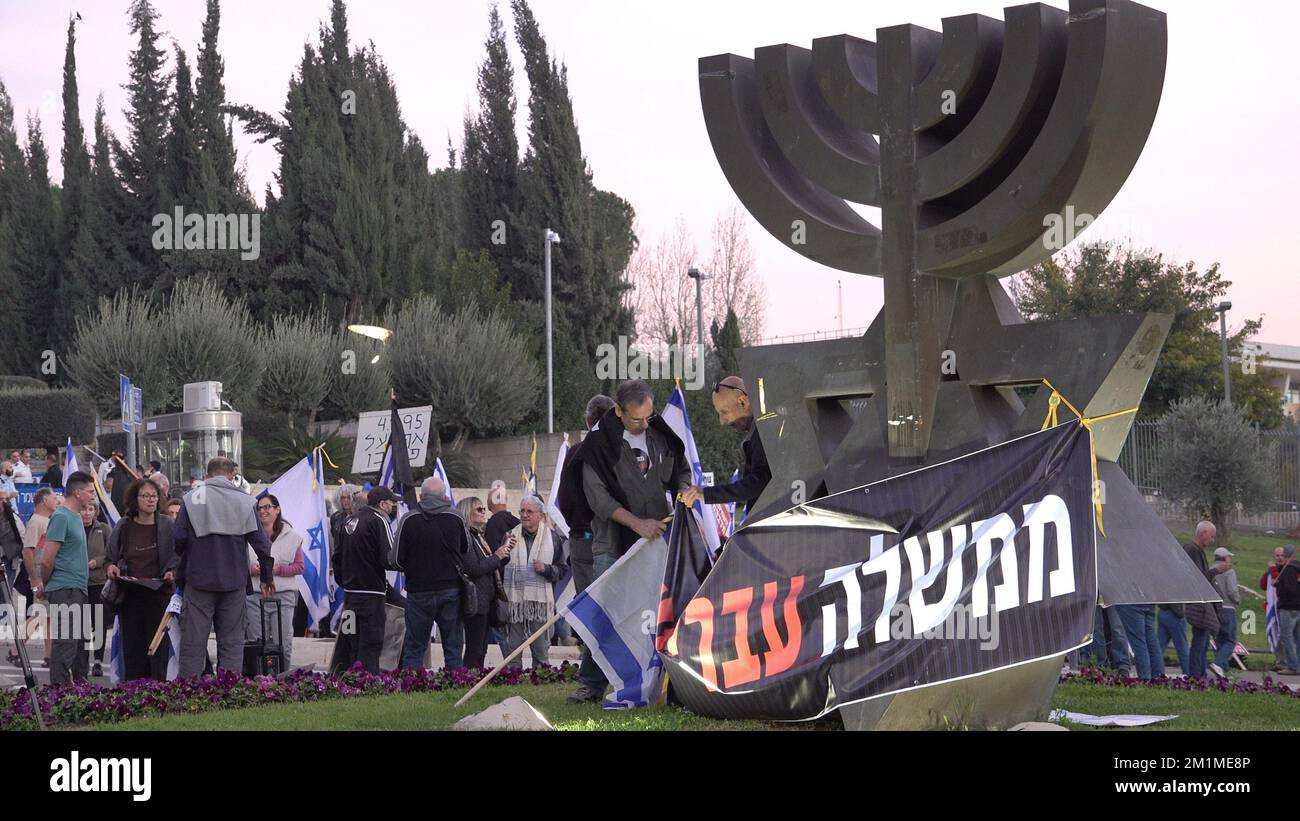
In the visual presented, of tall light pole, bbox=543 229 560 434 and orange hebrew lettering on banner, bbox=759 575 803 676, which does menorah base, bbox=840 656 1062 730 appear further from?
tall light pole, bbox=543 229 560 434

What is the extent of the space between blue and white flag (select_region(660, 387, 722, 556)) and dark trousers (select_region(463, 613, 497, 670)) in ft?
7.04

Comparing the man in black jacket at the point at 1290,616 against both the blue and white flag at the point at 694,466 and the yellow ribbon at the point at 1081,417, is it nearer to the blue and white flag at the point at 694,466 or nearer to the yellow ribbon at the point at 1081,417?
the blue and white flag at the point at 694,466

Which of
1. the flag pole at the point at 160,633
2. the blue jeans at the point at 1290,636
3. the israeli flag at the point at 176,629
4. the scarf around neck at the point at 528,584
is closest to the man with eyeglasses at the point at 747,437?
the israeli flag at the point at 176,629

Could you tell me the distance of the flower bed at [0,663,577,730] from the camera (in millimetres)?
8844

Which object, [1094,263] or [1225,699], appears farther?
[1094,263]

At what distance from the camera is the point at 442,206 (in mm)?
52312

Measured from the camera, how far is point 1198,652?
14.8 meters

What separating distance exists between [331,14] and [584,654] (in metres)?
38.7

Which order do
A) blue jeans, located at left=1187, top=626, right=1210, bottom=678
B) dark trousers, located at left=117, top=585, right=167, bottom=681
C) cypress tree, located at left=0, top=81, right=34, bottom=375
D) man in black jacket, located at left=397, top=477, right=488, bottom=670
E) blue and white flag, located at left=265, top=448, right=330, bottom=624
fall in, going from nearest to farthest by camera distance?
1. man in black jacket, located at left=397, top=477, right=488, bottom=670
2. dark trousers, located at left=117, top=585, right=167, bottom=681
3. blue jeans, located at left=1187, top=626, right=1210, bottom=678
4. blue and white flag, located at left=265, top=448, right=330, bottom=624
5. cypress tree, located at left=0, top=81, right=34, bottom=375

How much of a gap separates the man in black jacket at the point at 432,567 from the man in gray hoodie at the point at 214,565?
1.23 meters

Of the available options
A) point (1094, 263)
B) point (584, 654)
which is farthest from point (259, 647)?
point (1094, 263)

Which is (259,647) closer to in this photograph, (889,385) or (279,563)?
(279,563)

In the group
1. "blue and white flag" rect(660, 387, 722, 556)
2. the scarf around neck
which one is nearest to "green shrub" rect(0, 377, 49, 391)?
the scarf around neck

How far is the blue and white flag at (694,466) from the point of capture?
896 centimetres
